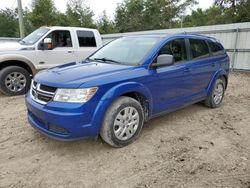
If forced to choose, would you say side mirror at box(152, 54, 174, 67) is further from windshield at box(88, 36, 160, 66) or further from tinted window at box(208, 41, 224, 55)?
tinted window at box(208, 41, 224, 55)

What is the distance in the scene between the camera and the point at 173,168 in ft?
9.72

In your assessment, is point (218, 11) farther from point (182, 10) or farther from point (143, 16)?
point (143, 16)

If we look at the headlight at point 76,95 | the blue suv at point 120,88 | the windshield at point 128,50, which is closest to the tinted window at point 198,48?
the blue suv at point 120,88

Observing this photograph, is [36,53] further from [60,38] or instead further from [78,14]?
[78,14]

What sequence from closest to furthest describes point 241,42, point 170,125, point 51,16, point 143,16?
point 170,125
point 241,42
point 51,16
point 143,16

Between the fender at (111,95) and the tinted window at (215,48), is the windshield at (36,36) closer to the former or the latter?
the fender at (111,95)

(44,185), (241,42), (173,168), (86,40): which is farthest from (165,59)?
(241,42)

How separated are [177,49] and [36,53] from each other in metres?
4.03

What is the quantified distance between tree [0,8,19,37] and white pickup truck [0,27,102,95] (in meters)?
24.0

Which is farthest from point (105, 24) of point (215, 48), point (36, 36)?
point (215, 48)

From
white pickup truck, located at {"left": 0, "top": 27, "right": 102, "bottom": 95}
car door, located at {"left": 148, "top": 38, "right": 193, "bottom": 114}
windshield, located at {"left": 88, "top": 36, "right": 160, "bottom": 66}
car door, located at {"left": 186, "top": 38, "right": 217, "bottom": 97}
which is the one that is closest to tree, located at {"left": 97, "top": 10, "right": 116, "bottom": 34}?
white pickup truck, located at {"left": 0, "top": 27, "right": 102, "bottom": 95}

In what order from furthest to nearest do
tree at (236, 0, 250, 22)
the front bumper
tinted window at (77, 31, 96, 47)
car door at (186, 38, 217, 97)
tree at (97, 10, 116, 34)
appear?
1. tree at (97, 10, 116, 34)
2. tree at (236, 0, 250, 22)
3. tinted window at (77, 31, 96, 47)
4. car door at (186, 38, 217, 97)
5. the front bumper

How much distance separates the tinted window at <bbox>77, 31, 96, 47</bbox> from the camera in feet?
24.0

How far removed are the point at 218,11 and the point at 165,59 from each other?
22.8m
